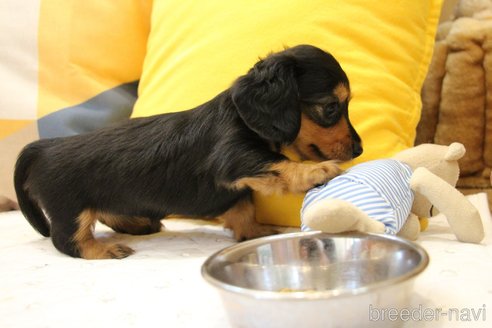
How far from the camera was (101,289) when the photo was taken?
1.13 metres

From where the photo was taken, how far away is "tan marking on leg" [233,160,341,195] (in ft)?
4.13

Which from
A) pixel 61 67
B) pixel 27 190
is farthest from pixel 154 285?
pixel 61 67

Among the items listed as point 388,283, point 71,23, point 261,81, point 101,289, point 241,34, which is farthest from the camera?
point 71,23

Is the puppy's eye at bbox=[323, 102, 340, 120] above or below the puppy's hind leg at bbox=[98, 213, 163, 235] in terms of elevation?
above

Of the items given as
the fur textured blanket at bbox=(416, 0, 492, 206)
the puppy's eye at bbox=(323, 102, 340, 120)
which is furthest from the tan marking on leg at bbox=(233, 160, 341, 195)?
the fur textured blanket at bbox=(416, 0, 492, 206)

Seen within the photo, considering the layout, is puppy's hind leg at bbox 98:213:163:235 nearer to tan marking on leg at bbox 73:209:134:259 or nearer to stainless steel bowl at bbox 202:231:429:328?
tan marking on leg at bbox 73:209:134:259

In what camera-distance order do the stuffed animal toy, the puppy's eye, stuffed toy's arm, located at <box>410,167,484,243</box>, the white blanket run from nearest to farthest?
1. the white blanket
2. the stuffed animal toy
3. stuffed toy's arm, located at <box>410,167,484,243</box>
4. the puppy's eye

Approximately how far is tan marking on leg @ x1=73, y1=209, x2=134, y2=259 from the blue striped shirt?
503 mm

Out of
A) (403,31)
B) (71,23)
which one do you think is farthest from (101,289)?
(71,23)

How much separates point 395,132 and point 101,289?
2.90 ft

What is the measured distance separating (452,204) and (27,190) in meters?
1.12

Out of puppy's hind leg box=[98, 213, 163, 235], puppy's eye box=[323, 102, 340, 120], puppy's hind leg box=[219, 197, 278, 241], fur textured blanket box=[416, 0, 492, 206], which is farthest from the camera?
fur textured blanket box=[416, 0, 492, 206]

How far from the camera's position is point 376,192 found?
46.4 inches

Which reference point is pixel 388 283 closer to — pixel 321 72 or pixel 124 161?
pixel 321 72
